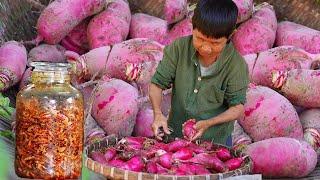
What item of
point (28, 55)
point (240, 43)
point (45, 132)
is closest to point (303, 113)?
point (240, 43)

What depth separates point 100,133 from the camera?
2896 millimetres

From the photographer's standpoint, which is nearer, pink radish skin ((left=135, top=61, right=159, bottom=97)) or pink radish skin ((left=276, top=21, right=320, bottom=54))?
pink radish skin ((left=135, top=61, right=159, bottom=97))

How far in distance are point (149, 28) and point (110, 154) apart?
1948 mm

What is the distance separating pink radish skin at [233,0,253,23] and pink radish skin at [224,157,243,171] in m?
1.87

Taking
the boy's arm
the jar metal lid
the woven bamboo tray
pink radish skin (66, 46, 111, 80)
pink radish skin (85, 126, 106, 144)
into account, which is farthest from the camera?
pink radish skin (66, 46, 111, 80)

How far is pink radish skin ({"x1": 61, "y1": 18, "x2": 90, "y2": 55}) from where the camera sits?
363 cm

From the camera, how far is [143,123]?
3020mm

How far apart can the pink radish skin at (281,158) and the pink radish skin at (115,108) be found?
587 mm

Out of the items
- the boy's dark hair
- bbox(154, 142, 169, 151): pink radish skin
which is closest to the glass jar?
bbox(154, 142, 169, 151): pink radish skin

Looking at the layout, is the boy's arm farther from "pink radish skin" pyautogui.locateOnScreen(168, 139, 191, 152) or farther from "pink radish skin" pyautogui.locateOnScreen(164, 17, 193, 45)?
"pink radish skin" pyautogui.locateOnScreen(164, 17, 193, 45)

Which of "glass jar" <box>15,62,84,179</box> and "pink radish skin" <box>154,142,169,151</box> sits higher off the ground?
"glass jar" <box>15,62,84,179</box>

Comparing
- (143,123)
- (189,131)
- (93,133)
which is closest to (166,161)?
(189,131)

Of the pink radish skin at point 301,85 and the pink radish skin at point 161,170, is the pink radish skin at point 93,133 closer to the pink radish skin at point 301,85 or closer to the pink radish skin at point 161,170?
the pink radish skin at point 301,85

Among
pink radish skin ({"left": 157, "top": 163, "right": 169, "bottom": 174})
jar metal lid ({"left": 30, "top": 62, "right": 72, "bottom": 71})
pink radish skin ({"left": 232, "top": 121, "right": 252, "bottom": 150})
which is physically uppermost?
jar metal lid ({"left": 30, "top": 62, "right": 72, "bottom": 71})
